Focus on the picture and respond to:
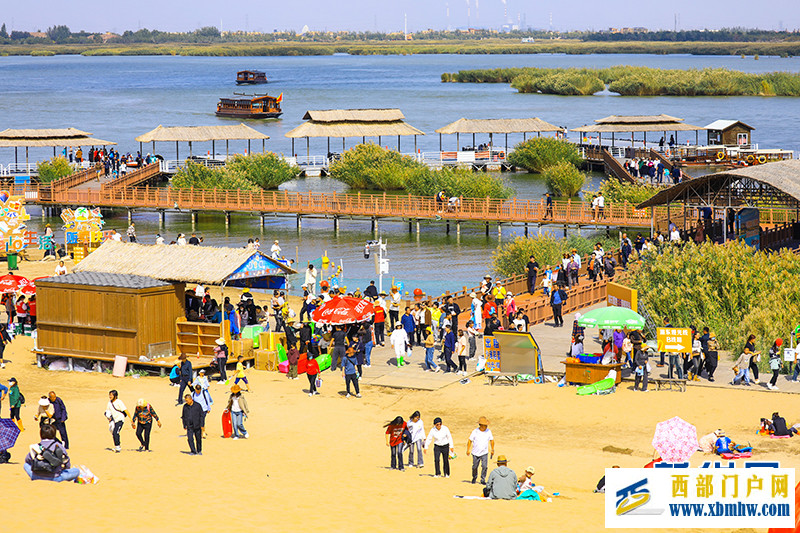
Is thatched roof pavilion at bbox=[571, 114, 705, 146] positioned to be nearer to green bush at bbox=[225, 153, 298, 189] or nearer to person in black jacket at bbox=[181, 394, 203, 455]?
green bush at bbox=[225, 153, 298, 189]

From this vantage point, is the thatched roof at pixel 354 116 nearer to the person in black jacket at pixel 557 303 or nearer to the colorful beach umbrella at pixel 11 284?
the person in black jacket at pixel 557 303

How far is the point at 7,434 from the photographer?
16.3 meters

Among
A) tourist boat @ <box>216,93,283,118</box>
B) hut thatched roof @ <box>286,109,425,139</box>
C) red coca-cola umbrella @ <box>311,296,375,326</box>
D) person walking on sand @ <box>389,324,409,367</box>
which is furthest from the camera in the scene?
tourist boat @ <box>216,93,283,118</box>

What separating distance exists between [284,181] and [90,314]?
36169 millimetres

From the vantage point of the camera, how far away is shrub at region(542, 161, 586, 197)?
56938 millimetres

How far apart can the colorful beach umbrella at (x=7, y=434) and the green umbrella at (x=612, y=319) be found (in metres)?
11.1

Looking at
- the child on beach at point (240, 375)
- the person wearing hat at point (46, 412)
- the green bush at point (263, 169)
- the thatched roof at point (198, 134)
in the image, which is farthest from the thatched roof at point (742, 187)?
the thatched roof at point (198, 134)

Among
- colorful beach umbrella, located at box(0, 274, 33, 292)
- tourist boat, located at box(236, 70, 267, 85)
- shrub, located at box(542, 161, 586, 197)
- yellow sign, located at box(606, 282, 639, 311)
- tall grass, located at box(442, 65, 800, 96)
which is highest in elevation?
tourist boat, located at box(236, 70, 267, 85)

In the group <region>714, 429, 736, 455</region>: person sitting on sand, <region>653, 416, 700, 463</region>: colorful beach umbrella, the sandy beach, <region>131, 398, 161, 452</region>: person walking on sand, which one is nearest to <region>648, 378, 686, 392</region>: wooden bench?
the sandy beach

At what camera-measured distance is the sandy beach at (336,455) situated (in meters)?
14.1

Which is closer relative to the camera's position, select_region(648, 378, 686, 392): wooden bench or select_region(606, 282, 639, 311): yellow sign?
select_region(648, 378, 686, 392): wooden bench

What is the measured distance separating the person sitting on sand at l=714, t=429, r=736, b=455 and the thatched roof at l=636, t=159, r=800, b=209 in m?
14.2

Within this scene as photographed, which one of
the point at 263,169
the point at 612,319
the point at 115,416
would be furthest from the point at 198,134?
the point at 115,416

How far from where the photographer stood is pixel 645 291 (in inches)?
1074
